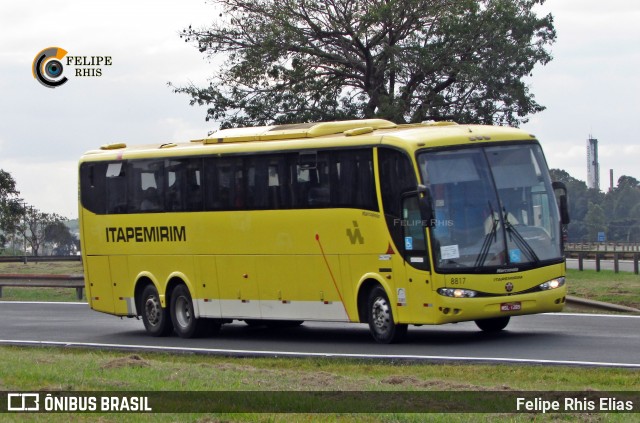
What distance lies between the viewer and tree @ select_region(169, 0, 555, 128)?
41.3 meters

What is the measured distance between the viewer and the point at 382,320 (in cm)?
1989

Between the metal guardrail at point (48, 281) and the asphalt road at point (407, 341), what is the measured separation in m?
7.54

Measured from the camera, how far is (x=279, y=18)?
41188 mm

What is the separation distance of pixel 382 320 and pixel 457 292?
4.82ft

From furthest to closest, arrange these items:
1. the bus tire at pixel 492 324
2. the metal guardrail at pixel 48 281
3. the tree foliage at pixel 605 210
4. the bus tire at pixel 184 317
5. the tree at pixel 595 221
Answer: the tree foliage at pixel 605 210 → the tree at pixel 595 221 → the metal guardrail at pixel 48 281 → the bus tire at pixel 184 317 → the bus tire at pixel 492 324

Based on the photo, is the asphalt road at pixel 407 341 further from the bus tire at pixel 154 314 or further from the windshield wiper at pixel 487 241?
the windshield wiper at pixel 487 241

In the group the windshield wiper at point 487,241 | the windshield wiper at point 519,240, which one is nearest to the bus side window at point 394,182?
the windshield wiper at point 487,241

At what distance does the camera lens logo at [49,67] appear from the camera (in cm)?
3481

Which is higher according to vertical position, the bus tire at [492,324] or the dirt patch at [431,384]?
the dirt patch at [431,384]

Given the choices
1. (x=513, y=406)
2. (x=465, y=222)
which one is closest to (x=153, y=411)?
(x=513, y=406)

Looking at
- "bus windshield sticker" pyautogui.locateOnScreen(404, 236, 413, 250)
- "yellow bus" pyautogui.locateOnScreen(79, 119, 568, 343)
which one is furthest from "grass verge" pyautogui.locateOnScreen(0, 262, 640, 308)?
"bus windshield sticker" pyautogui.locateOnScreen(404, 236, 413, 250)

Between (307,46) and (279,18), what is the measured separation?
1.28 meters

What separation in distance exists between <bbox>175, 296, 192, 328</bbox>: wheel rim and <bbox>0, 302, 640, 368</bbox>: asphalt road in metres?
0.35

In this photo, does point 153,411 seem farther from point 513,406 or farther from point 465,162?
point 465,162
